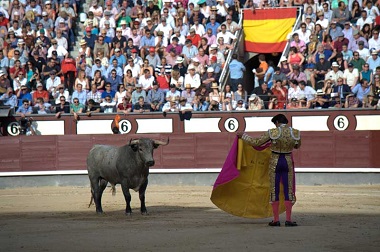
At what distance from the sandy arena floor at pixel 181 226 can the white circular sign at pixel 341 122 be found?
2.76 meters

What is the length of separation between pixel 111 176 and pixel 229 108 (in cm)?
645

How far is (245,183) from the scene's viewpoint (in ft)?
38.6

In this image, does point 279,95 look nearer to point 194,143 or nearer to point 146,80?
point 194,143

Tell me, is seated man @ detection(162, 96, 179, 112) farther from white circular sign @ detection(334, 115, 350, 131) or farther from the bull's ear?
the bull's ear

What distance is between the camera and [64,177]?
1966 cm

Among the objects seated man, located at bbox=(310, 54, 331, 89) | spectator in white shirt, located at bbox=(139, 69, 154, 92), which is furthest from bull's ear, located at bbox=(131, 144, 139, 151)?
spectator in white shirt, located at bbox=(139, 69, 154, 92)

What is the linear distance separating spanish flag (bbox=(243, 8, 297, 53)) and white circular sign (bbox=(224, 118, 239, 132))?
2276mm

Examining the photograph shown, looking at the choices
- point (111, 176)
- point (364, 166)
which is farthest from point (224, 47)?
point (111, 176)

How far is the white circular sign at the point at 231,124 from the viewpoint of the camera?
64.2 ft

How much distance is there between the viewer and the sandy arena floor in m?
9.70

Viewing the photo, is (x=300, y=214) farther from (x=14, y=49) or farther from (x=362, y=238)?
(x=14, y=49)

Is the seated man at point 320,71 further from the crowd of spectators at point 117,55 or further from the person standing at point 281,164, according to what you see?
the person standing at point 281,164

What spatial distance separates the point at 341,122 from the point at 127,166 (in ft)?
22.8

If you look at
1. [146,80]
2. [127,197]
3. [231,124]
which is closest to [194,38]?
[146,80]
